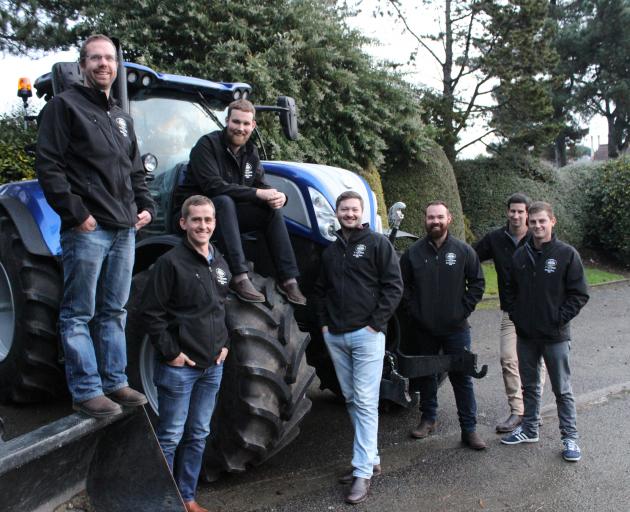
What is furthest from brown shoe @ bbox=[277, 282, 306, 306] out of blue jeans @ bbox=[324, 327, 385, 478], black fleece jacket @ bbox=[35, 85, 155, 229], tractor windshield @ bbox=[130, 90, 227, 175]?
tractor windshield @ bbox=[130, 90, 227, 175]

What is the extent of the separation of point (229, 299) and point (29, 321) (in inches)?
69.0

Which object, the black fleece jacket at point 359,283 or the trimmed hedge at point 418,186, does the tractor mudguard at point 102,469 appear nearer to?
the black fleece jacket at point 359,283

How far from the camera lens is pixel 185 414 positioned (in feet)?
11.9

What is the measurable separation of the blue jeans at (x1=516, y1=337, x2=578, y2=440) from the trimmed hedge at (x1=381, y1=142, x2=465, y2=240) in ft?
26.7

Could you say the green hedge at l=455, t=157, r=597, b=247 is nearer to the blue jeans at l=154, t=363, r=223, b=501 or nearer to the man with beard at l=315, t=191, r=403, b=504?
the man with beard at l=315, t=191, r=403, b=504

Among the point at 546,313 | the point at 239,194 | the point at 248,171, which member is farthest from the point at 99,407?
the point at 546,313

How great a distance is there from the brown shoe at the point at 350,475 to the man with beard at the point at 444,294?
861 mm

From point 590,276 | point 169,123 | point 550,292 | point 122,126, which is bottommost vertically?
point 590,276

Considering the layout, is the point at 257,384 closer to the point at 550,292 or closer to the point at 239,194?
the point at 239,194

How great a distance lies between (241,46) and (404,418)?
19.7ft

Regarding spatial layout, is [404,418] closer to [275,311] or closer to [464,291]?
[464,291]

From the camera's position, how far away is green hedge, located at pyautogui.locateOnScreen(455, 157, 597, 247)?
642 inches

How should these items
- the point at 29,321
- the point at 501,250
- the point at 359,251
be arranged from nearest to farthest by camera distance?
1. the point at 359,251
2. the point at 29,321
3. the point at 501,250

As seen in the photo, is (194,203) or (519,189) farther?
(519,189)
